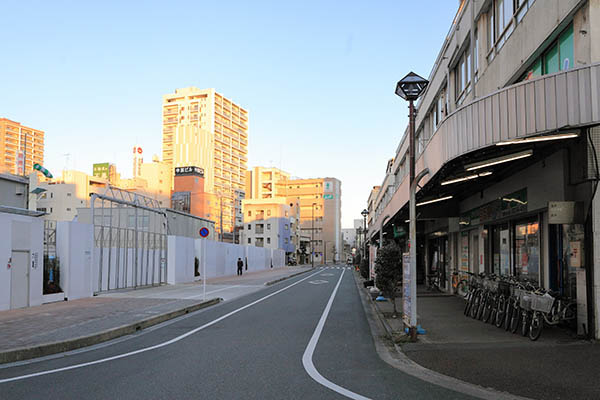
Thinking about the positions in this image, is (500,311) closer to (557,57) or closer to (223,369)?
(557,57)

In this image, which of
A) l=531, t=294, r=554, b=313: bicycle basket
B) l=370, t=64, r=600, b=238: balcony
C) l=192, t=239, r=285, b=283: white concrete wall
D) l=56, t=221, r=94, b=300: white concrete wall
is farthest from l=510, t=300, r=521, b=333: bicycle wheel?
l=192, t=239, r=285, b=283: white concrete wall

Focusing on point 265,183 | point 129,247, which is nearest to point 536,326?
point 129,247

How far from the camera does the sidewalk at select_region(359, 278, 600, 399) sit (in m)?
6.75

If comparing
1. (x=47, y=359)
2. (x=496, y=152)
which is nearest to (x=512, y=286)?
(x=496, y=152)

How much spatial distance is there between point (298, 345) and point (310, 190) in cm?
14433

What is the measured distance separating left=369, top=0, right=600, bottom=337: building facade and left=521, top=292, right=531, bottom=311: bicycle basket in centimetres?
89

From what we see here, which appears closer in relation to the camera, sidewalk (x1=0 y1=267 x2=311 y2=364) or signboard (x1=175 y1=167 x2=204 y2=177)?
sidewalk (x1=0 y1=267 x2=311 y2=364)

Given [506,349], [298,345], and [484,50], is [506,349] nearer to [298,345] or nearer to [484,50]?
[298,345]

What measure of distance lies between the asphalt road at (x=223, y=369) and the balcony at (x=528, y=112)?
3.79 m

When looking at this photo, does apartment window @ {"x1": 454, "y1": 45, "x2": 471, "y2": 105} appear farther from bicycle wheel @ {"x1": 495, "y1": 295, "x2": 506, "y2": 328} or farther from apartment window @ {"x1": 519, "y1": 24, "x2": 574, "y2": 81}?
bicycle wheel @ {"x1": 495, "y1": 295, "x2": 506, "y2": 328}

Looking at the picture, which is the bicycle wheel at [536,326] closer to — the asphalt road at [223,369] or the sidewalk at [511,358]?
the sidewalk at [511,358]

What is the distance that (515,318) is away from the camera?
37.0ft

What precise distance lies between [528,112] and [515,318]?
18.4 ft

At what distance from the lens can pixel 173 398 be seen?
6.31 meters
